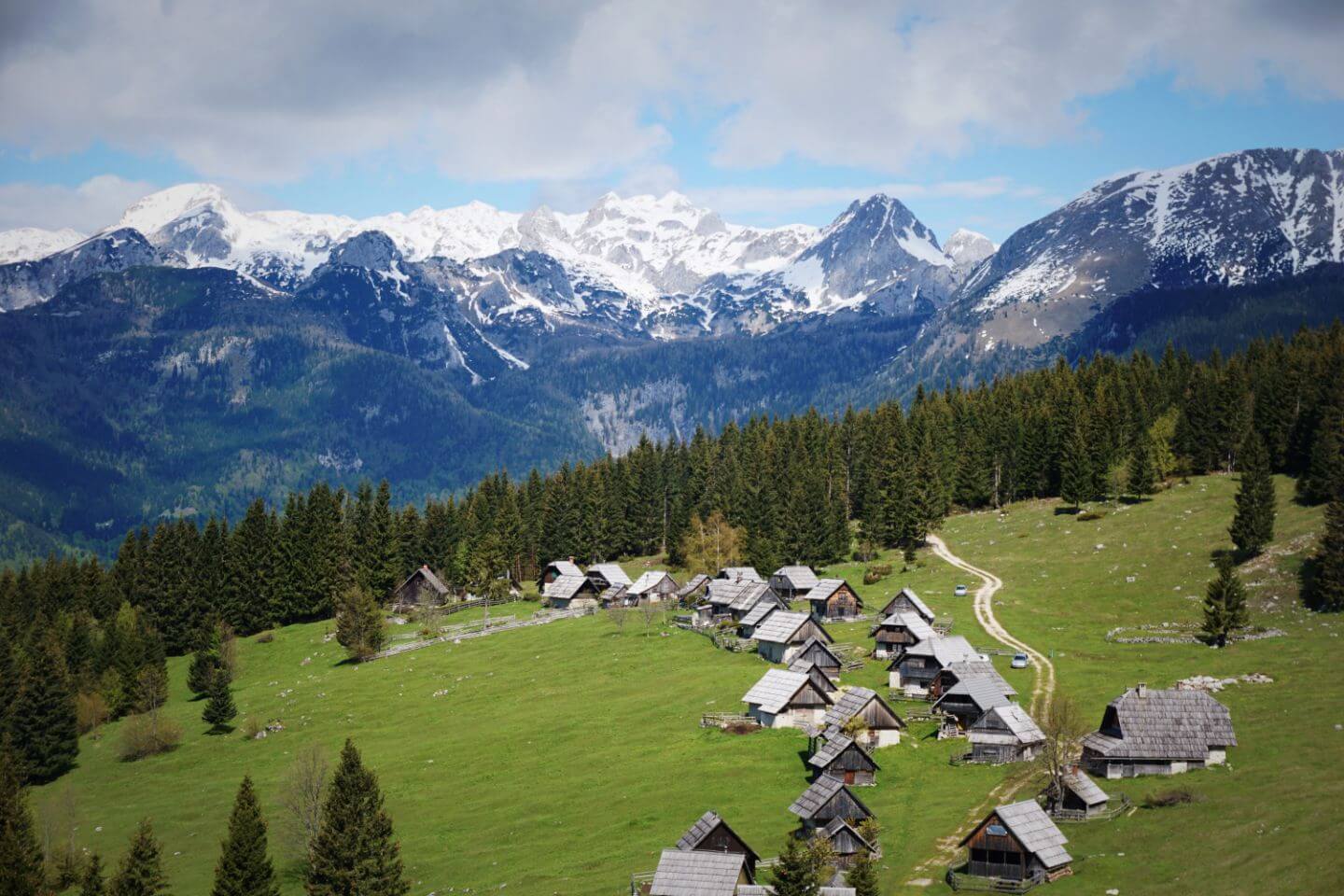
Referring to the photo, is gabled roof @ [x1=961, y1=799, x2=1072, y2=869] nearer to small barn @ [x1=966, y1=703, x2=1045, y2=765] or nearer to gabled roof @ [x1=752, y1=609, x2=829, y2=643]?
small barn @ [x1=966, y1=703, x2=1045, y2=765]

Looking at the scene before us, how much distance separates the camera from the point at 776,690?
84.6 m

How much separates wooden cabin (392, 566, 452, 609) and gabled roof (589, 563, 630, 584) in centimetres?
2106

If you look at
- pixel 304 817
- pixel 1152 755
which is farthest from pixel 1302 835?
pixel 304 817

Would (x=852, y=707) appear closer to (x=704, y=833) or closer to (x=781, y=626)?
(x=704, y=833)

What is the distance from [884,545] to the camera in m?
150

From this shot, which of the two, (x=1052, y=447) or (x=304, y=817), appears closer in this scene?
(x=304, y=817)

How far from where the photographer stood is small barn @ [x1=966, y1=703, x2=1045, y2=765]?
238 feet

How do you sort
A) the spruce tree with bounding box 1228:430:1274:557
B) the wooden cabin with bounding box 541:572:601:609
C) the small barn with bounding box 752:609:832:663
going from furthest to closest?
1. the wooden cabin with bounding box 541:572:601:609
2. the spruce tree with bounding box 1228:430:1274:557
3. the small barn with bounding box 752:609:832:663

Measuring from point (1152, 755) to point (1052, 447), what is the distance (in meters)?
96.9

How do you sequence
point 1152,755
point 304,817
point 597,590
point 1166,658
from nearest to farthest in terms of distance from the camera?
point 1152,755
point 304,817
point 1166,658
point 597,590

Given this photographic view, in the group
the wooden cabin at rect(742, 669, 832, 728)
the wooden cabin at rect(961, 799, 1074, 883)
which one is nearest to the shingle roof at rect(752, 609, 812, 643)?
the wooden cabin at rect(742, 669, 832, 728)

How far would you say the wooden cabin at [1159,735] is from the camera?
66125 mm

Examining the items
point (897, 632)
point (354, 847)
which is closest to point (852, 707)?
point (897, 632)

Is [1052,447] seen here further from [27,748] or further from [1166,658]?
[27,748]
